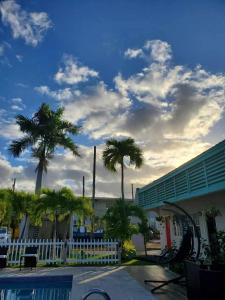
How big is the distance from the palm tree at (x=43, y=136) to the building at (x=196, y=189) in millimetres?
8584

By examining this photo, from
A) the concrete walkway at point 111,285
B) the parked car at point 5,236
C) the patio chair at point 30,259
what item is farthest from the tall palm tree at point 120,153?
the concrete walkway at point 111,285

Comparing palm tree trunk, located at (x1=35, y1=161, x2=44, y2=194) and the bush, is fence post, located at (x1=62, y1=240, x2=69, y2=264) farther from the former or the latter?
palm tree trunk, located at (x1=35, y1=161, x2=44, y2=194)

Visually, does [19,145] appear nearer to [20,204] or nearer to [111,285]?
[20,204]

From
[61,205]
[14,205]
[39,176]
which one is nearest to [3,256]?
[61,205]

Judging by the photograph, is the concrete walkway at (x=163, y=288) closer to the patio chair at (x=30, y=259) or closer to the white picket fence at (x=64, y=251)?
the white picket fence at (x=64, y=251)

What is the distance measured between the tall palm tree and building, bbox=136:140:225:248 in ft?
13.6

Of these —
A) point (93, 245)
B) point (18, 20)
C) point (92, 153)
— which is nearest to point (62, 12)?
point (18, 20)

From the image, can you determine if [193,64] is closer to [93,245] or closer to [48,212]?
[93,245]

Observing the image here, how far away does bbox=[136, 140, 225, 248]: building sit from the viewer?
827cm

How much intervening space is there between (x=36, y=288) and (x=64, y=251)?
12.7ft

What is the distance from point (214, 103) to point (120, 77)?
4363mm

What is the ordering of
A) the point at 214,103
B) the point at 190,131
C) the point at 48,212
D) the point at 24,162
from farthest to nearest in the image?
the point at 24,162, the point at 48,212, the point at 190,131, the point at 214,103

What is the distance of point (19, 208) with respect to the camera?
61.9 feet

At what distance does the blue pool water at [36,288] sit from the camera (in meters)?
7.20
